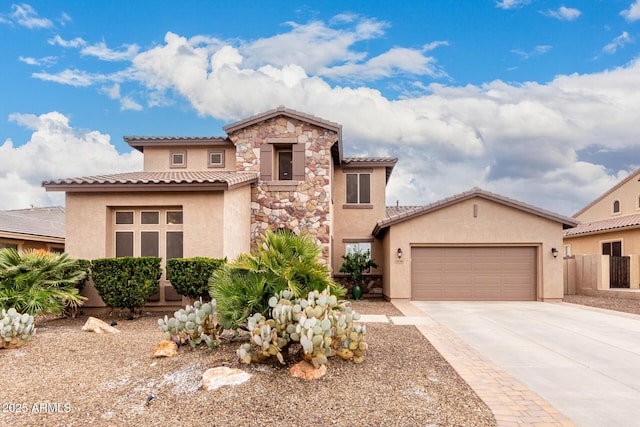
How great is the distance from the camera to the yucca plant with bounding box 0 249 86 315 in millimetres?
9977

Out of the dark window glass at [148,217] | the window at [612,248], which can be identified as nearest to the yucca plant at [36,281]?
the dark window glass at [148,217]

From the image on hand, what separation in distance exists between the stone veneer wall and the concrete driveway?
539cm

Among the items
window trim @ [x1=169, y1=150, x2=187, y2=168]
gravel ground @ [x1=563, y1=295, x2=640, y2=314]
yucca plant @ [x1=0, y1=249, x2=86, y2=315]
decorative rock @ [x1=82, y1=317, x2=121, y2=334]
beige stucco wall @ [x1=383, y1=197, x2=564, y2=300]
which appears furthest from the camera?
window trim @ [x1=169, y1=150, x2=187, y2=168]

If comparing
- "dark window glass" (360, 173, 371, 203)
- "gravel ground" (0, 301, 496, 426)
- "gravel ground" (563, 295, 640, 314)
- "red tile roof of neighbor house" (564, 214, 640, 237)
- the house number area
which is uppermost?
"dark window glass" (360, 173, 371, 203)

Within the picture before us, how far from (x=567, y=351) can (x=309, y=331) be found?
546cm

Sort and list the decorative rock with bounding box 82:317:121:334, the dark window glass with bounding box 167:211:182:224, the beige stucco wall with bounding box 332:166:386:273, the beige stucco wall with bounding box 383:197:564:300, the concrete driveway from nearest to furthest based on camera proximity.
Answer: the concrete driveway → the decorative rock with bounding box 82:317:121:334 → the dark window glass with bounding box 167:211:182:224 → the beige stucco wall with bounding box 383:197:564:300 → the beige stucco wall with bounding box 332:166:386:273

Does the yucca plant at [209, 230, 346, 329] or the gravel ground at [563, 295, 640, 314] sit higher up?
the yucca plant at [209, 230, 346, 329]

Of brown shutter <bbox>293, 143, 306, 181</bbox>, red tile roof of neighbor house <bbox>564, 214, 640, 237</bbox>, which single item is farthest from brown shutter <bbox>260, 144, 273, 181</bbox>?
red tile roof of neighbor house <bbox>564, 214, 640, 237</bbox>

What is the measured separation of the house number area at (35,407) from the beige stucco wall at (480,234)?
12963 millimetres

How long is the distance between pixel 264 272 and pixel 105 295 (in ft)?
22.2

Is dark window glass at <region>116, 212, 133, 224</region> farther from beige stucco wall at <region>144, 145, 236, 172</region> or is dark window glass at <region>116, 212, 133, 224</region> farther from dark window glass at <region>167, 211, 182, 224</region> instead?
beige stucco wall at <region>144, 145, 236, 172</region>

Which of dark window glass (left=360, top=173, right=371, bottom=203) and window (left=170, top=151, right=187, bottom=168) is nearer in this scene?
window (left=170, top=151, right=187, bottom=168)

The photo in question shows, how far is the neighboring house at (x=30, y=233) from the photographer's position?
18500mm

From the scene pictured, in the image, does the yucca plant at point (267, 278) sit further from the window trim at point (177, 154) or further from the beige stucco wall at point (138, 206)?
the window trim at point (177, 154)
